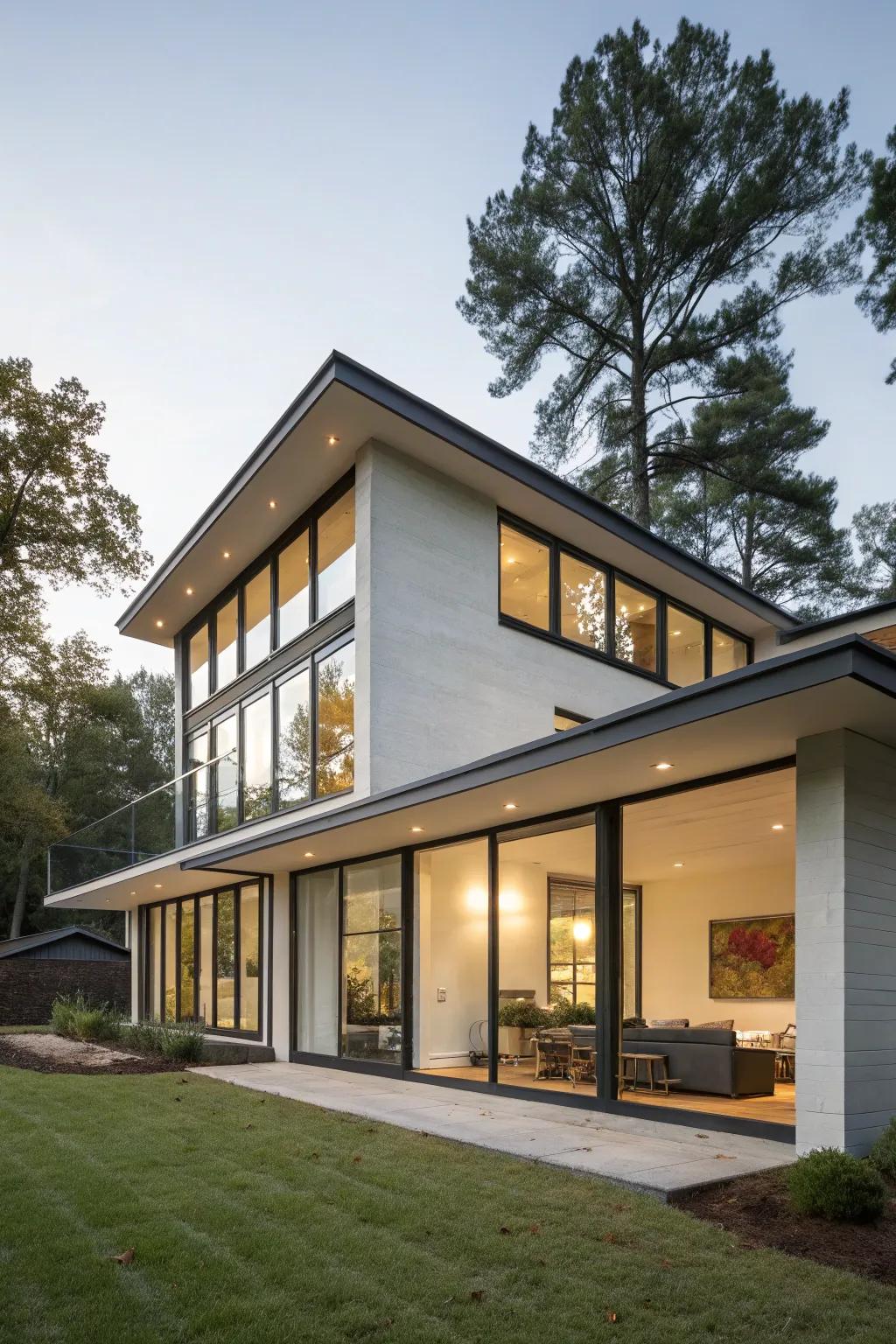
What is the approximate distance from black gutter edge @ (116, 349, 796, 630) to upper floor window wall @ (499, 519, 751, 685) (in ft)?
2.68

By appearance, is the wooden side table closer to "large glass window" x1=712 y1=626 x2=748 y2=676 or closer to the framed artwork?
the framed artwork

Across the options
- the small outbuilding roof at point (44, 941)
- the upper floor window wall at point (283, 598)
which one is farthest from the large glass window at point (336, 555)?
the small outbuilding roof at point (44, 941)

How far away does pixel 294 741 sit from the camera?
49.8 feet

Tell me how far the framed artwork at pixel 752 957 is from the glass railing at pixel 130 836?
28.0 feet

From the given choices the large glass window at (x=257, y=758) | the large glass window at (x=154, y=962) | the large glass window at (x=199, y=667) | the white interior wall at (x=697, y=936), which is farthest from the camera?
the large glass window at (x=154, y=962)

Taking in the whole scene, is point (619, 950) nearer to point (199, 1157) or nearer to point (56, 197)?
point (199, 1157)

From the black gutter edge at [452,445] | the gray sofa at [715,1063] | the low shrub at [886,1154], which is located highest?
the black gutter edge at [452,445]

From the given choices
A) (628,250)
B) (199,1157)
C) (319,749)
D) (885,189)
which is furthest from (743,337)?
(199,1157)

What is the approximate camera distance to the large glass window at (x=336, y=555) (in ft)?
46.0

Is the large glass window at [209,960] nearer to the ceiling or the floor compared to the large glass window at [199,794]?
nearer to the floor

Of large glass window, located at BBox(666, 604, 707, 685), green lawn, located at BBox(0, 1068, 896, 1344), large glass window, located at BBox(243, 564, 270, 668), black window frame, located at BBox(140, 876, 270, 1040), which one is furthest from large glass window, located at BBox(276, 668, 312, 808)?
green lawn, located at BBox(0, 1068, 896, 1344)

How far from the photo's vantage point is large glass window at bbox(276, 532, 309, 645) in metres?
15.4

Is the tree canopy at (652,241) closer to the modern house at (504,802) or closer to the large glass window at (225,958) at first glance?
the modern house at (504,802)

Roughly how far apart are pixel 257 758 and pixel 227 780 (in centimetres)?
120
